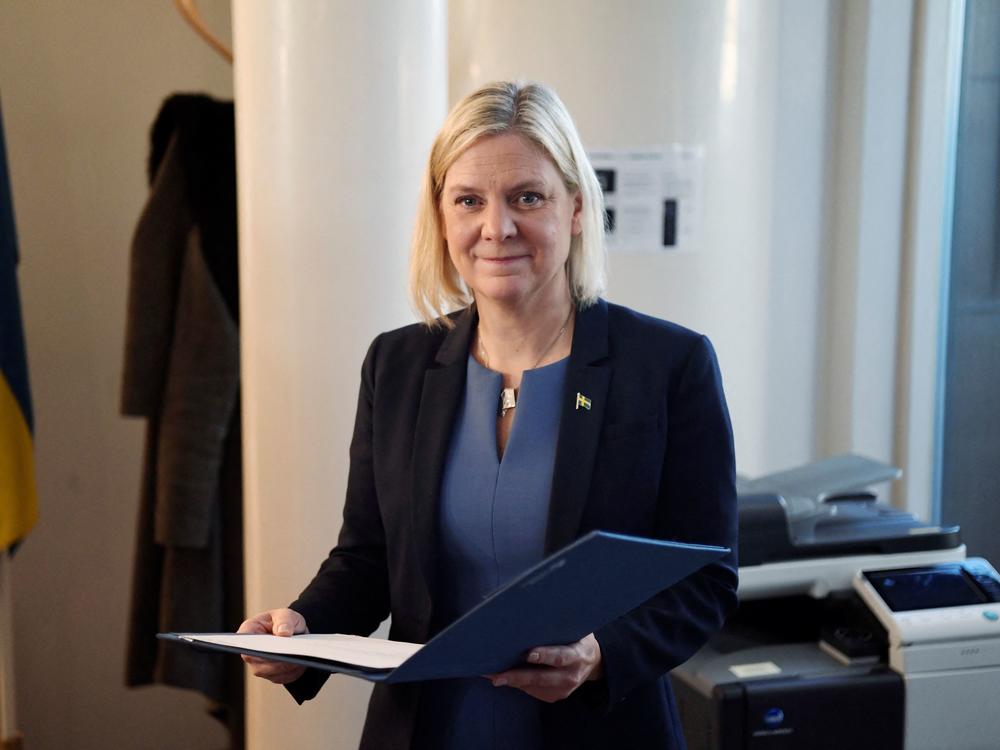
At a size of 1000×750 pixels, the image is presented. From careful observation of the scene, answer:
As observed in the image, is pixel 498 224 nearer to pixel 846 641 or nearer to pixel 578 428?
pixel 578 428

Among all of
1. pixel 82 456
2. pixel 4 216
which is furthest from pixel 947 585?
pixel 82 456

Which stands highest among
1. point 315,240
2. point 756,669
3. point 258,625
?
point 315,240

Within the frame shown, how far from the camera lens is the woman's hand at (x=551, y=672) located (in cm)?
105

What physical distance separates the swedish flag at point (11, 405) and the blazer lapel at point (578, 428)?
1.43 m

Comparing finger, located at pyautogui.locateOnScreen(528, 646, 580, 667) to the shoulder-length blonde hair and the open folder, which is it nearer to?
the open folder

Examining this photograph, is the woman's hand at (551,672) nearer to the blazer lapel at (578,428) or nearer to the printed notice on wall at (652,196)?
the blazer lapel at (578,428)

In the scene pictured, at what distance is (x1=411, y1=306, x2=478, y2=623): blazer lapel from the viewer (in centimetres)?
129

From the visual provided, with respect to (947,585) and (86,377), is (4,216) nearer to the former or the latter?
(86,377)

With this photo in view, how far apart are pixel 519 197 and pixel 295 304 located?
2.40 ft

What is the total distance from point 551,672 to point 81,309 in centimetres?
222

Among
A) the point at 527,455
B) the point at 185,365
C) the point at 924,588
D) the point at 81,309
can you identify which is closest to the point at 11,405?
the point at 185,365

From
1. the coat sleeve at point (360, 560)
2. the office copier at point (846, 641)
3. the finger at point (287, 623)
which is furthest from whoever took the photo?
the office copier at point (846, 641)

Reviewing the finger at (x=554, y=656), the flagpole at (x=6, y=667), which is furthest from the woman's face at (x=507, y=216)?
the flagpole at (x=6, y=667)

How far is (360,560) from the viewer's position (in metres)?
1.39
